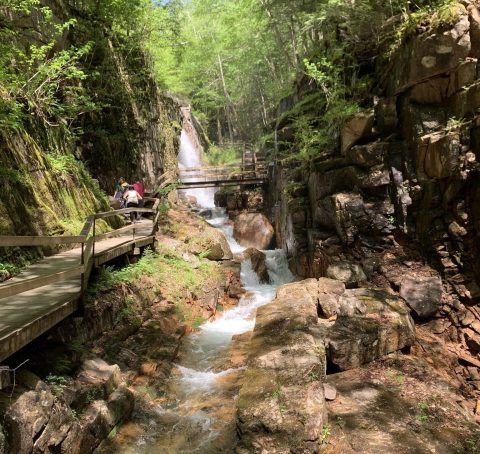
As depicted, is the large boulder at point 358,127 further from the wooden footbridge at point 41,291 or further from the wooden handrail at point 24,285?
the wooden handrail at point 24,285

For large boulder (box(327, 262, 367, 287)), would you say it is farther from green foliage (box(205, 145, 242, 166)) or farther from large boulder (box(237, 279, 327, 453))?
green foliage (box(205, 145, 242, 166))

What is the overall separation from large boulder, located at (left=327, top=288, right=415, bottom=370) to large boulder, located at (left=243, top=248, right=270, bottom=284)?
6586 mm

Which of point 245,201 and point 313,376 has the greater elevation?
point 245,201

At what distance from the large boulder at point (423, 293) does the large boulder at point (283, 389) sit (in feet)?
11.2

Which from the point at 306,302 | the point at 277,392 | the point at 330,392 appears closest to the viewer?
the point at 277,392

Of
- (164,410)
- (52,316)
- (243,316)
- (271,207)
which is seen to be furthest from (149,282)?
(271,207)

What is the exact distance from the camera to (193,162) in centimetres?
3216

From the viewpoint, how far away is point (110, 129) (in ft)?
48.8

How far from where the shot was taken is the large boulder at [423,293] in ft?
30.7

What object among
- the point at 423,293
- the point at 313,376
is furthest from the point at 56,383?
the point at 423,293

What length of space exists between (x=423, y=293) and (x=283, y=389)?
619 cm

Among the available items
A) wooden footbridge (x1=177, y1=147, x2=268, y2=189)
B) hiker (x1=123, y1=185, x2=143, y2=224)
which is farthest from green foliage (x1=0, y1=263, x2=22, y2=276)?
wooden footbridge (x1=177, y1=147, x2=268, y2=189)

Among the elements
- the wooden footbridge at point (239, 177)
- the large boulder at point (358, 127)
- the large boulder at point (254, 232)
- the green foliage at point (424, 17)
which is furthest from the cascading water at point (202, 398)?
the wooden footbridge at point (239, 177)

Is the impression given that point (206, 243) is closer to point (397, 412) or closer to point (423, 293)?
point (423, 293)
